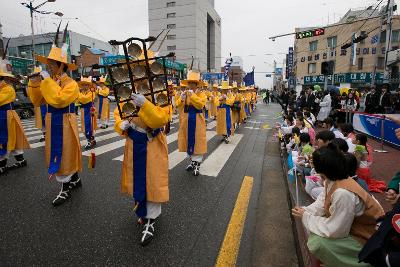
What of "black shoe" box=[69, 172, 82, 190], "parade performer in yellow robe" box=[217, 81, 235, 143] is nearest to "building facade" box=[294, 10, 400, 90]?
"parade performer in yellow robe" box=[217, 81, 235, 143]

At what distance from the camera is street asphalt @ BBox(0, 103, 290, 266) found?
110 inches

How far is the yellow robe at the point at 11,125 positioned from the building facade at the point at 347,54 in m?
35.0

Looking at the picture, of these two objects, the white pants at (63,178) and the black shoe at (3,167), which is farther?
the black shoe at (3,167)

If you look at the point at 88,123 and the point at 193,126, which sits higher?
the point at 193,126

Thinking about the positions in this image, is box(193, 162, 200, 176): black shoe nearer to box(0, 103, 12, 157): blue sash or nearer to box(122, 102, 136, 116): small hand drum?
box(122, 102, 136, 116): small hand drum

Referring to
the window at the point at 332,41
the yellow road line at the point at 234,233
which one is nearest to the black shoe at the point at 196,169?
the yellow road line at the point at 234,233

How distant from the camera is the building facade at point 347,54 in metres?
36.9

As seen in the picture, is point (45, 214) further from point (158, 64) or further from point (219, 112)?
point (219, 112)

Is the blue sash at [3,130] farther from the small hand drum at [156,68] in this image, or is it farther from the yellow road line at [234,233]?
the yellow road line at [234,233]

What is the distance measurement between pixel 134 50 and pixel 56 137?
1.99 metres

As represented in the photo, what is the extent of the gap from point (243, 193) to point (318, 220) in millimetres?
2336

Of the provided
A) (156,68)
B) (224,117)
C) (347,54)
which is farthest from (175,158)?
(347,54)

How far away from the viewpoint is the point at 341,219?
2.13 m

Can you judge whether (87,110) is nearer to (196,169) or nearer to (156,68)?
(196,169)
